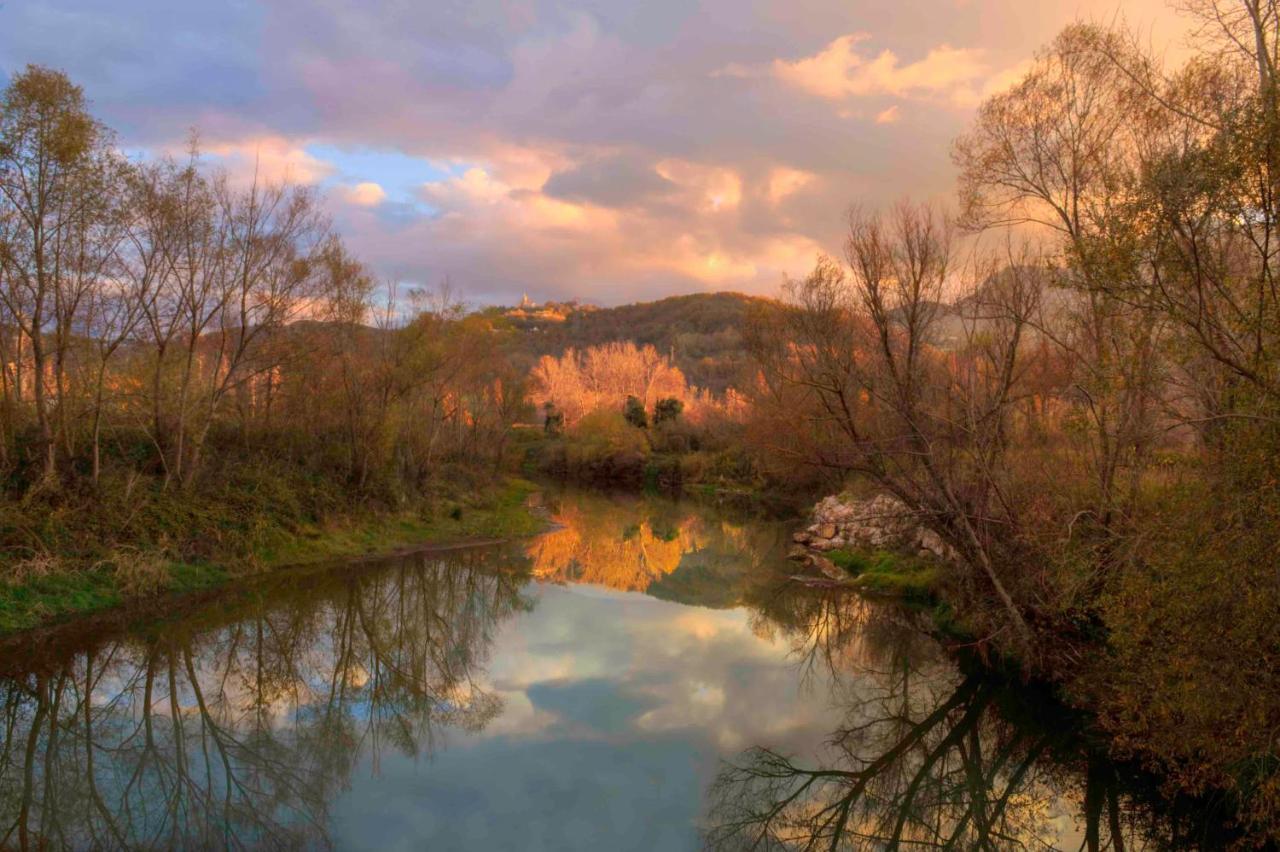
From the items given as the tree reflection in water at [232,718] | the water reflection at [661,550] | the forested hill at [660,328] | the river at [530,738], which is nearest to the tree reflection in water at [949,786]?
the river at [530,738]

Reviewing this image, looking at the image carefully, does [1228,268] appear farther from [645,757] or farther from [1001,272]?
[645,757]

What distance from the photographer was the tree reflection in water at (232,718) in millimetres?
7598

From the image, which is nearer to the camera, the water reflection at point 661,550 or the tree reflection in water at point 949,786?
the tree reflection in water at point 949,786

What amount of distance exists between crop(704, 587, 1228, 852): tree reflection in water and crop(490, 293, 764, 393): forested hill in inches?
2484

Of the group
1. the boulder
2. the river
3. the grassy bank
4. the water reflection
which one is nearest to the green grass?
the boulder

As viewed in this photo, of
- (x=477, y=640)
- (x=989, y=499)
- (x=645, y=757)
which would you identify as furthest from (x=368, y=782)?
(x=989, y=499)

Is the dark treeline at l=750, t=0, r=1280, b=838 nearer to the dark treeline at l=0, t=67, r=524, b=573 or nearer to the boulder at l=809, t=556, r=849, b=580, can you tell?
the boulder at l=809, t=556, r=849, b=580

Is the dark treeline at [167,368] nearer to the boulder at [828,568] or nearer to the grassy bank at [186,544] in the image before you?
the grassy bank at [186,544]

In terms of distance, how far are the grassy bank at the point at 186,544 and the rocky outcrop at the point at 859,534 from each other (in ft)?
35.3

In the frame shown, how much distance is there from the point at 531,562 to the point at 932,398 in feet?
41.9

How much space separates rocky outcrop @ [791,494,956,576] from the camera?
56.2ft

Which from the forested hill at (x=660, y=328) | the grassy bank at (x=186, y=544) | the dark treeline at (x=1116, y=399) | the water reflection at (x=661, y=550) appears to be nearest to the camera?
the dark treeline at (x=1116, y=399)

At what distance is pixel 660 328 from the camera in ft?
359

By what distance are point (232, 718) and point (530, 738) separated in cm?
402
